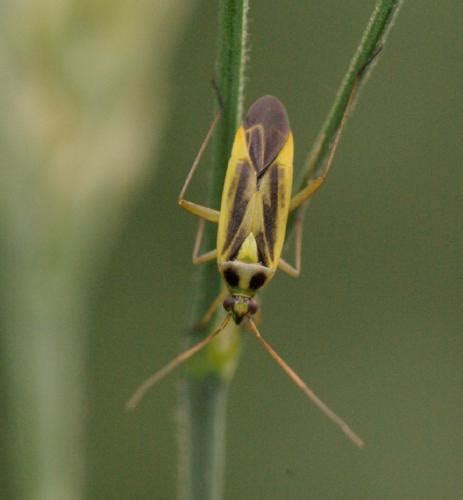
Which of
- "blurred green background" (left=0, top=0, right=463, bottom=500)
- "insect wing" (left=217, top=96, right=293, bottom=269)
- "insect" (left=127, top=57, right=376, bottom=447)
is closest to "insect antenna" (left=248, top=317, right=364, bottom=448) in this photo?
"insect" (left=127, top=57, right=376, bottom=447)

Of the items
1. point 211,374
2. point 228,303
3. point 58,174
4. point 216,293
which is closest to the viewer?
point 216,293

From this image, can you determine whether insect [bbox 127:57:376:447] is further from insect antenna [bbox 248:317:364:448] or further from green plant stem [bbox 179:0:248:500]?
green plant stem [bbox 179:0:248:500]

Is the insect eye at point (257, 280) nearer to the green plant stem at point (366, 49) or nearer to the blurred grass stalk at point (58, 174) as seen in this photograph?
the blurred grass stalk at point (58, 174)

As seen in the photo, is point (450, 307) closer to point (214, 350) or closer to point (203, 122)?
point (203, 122)

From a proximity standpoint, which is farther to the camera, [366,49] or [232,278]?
[232,278]

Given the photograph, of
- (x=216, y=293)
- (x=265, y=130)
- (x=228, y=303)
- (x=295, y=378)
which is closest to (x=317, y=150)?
(x=216, y=293)

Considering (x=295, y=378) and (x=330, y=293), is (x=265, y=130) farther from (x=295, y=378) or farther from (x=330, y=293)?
(x=330, y=293)
